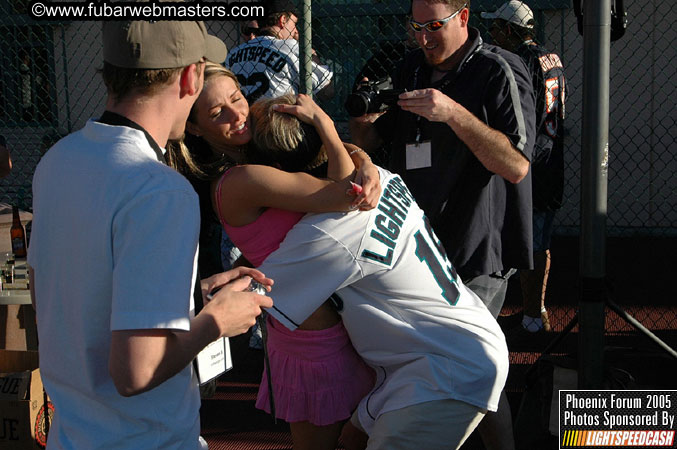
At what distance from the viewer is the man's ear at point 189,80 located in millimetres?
1482

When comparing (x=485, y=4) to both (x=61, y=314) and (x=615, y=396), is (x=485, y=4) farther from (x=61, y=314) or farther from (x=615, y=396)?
(x=61, y=314)

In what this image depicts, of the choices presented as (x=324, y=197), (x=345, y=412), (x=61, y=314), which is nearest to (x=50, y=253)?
(x=61, y=314)

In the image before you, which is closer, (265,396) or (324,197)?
(324,197)

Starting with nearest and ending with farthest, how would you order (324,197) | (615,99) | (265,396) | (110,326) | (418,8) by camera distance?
(110,326), (324,197), (265,396), (418,8), (615,99)

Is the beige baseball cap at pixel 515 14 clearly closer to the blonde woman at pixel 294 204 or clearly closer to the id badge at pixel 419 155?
the id badge at pixel 419 155

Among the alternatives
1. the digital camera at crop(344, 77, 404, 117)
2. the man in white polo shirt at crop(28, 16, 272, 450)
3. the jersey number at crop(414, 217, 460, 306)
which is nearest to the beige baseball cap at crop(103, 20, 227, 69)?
the man in white polo shirt at crop(28, 16, 272, 450)

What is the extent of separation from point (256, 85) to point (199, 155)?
2.65 m

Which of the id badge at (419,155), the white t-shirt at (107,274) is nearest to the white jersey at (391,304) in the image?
the white t-shirt at (107,274)

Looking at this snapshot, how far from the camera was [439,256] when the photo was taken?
213 cm

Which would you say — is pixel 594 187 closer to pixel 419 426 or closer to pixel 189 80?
pixel 419 426

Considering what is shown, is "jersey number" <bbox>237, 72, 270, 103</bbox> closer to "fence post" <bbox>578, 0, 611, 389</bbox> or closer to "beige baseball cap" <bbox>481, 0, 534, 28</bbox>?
"beige baseball cap" <bbox>481, 0, 534, 28</bbox>

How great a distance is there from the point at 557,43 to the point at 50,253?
7.04 metres

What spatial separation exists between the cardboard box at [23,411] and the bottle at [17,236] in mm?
986

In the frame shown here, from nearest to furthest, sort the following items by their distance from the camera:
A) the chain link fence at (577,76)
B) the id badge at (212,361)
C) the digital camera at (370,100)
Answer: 1. the id badge at (212,361)
2. the digital camera at (370,100)
3. the chain link fence at (577,76)
